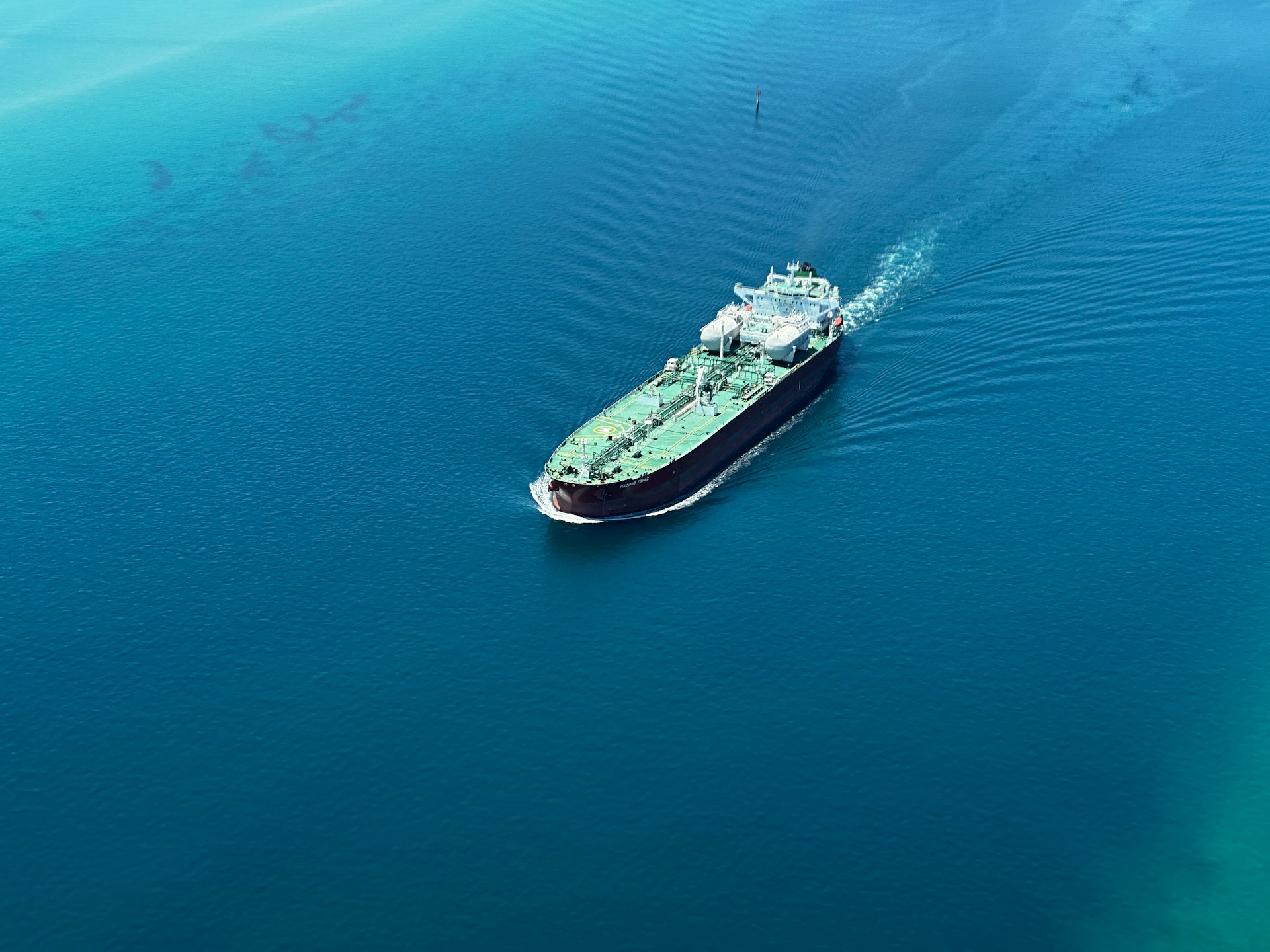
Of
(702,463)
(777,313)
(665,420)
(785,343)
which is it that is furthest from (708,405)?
(777,313)

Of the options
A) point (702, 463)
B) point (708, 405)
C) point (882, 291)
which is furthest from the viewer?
point (882, 291)

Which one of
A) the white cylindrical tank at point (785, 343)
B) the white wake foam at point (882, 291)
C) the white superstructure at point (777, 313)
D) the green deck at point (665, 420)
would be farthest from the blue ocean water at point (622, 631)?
the white cylindrical tank at point (785, 343)

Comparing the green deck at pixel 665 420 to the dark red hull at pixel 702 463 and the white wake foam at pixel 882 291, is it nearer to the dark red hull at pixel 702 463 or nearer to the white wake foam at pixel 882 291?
the dark red hull at pixel 702 463

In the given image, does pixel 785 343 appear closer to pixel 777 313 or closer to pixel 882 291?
pixel 777 313

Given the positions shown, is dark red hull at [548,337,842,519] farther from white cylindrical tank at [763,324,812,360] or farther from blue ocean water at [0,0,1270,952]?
blue ocean water at [0,0,1270,952]

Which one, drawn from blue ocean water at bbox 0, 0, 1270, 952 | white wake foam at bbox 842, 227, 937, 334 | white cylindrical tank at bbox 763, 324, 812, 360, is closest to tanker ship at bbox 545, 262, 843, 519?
white cylindrical tank at bbox 763, 324, 812, 360

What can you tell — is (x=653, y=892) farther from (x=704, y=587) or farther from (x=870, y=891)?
(x=704, y=587)
